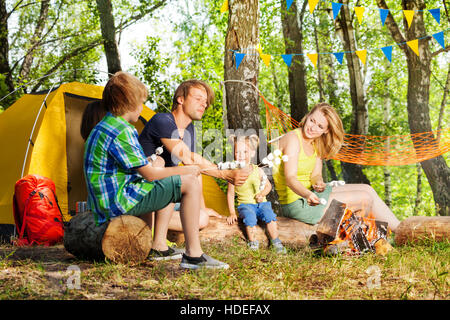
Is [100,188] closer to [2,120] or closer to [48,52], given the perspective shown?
[2,120]

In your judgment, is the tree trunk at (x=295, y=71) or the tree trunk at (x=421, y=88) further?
the tree trunk at (x=295, y=71)

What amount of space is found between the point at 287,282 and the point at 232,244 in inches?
45.4

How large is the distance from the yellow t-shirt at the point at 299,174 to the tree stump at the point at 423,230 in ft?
2.57

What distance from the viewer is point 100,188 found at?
2.21m

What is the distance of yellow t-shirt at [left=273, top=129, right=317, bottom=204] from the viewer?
3.14 meters

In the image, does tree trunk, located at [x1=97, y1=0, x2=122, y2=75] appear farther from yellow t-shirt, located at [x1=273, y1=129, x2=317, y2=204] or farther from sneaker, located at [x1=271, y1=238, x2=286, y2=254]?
sneaker, located at [x1=271, y1=238, x2=286, y2=254]

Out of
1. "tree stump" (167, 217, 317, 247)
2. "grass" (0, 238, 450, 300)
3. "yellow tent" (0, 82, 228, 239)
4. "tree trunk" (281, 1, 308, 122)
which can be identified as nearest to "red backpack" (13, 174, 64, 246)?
"yellow tent" (0, 82, 228, 239)

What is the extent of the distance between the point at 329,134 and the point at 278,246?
910 mm

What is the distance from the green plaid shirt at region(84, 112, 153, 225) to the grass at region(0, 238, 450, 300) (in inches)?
14.7

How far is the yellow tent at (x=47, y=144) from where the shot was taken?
386cm

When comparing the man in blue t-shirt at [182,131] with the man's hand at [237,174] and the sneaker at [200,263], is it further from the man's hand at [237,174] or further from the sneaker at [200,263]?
the sneaker at [200,263]

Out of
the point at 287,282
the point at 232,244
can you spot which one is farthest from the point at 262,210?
the point at 287,282

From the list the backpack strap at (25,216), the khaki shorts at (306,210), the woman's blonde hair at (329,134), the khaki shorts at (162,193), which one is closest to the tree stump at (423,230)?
the khaki shorts at (306,210)

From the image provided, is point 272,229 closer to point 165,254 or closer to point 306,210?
point 306,210
